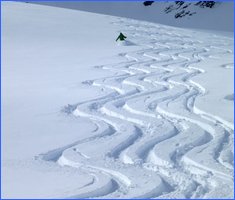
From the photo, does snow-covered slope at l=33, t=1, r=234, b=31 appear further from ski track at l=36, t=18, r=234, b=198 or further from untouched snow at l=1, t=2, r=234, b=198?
ski track at l=36, t=18, r=234, b=198

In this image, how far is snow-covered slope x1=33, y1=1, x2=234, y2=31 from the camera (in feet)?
103

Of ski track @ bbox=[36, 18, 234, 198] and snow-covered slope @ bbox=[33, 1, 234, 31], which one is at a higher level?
snow-covered slope @ bbox=[33, 1, 234, 31]

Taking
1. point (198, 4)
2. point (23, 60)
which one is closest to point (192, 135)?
point (23, 60)

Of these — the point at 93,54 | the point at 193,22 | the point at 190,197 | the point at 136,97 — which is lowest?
the point at 190,197

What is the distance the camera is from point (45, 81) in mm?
7062

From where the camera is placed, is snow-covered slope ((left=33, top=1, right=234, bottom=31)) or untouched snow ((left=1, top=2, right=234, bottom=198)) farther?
snow-covered slope ((left=33, top=1, right=234, bottom=31))

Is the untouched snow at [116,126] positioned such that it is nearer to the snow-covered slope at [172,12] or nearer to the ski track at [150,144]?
the ski track at [150,144]

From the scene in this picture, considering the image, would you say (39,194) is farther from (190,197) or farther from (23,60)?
(23,60)

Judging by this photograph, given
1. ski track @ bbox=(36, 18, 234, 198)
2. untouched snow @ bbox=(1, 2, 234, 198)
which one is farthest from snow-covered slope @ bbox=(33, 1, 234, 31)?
ski track @ bbox=(36, 18, 234, 198)

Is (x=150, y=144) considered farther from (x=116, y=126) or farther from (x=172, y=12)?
(x=172, y=12)

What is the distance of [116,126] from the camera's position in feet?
15.2

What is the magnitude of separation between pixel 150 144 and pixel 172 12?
32044 mm

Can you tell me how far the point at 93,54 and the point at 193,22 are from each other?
23.1m

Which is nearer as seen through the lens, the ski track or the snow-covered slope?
the ski track
